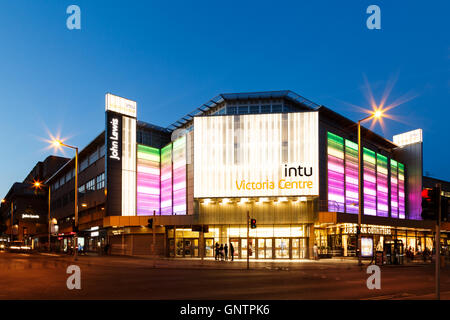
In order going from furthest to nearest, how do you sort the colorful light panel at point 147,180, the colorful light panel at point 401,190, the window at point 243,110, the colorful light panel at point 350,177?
the colorful light panel at point 401,190 → the colorful light panel at point 147,180 → the colorful light panel at point 350,177 → the window at point 243,110

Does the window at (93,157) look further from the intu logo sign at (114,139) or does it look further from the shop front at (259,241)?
the shop front at (259,241)

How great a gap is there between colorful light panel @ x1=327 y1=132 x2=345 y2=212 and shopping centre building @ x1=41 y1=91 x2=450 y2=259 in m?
0.12

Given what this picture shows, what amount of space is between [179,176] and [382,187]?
98.7 feet

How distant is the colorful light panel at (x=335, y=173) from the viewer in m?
52.2

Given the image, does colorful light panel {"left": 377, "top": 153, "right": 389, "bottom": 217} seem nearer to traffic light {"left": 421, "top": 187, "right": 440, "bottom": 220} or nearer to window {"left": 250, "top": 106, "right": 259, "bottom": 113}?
window {"left": 250, "top": 106, "right": 259, "bottom": 113}

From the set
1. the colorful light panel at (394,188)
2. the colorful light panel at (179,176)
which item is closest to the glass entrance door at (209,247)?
the colorful light panel at (179,176)

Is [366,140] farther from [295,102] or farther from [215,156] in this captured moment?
[215,156]

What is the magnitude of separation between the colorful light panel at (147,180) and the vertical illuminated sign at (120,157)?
850mm

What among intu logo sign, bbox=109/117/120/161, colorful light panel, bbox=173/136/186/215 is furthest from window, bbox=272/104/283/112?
intu logo sign, bbox=109/117/120/161

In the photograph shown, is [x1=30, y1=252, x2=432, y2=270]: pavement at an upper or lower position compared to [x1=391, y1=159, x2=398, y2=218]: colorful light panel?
lower

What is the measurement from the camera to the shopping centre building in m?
48.7

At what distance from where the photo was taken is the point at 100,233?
6675cm
